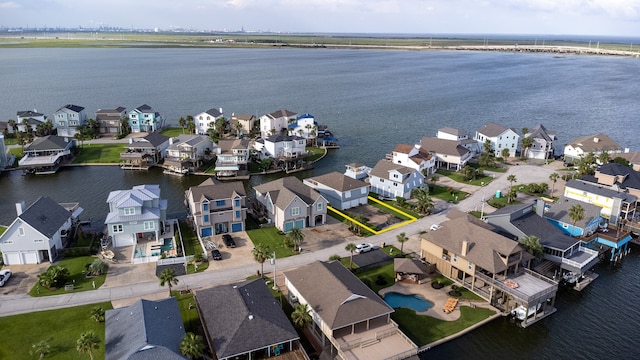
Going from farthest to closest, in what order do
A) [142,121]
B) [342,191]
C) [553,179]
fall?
[142,121], [553,179], [342,191]

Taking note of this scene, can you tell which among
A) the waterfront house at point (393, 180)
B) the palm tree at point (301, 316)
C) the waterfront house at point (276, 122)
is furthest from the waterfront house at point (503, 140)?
the palm tree at point (301, 316)

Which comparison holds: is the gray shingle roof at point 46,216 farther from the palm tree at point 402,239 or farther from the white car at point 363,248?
the palm tree at point 402,239

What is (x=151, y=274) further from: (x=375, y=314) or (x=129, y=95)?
(x=129, y=95)

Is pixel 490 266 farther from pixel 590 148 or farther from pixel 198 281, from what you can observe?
pixel 590 148

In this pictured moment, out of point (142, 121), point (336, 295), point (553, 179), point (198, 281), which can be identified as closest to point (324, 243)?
point (198, 281)

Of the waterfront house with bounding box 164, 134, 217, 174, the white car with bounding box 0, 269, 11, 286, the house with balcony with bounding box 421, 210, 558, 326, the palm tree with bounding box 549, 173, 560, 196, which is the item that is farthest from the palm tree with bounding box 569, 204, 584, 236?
the white car with bounding box 0, 269, 11, 286

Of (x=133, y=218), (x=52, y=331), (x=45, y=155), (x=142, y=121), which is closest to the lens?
(x=52, y=331)

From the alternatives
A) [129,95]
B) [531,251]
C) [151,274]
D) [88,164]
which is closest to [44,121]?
Answer: [88,164]
